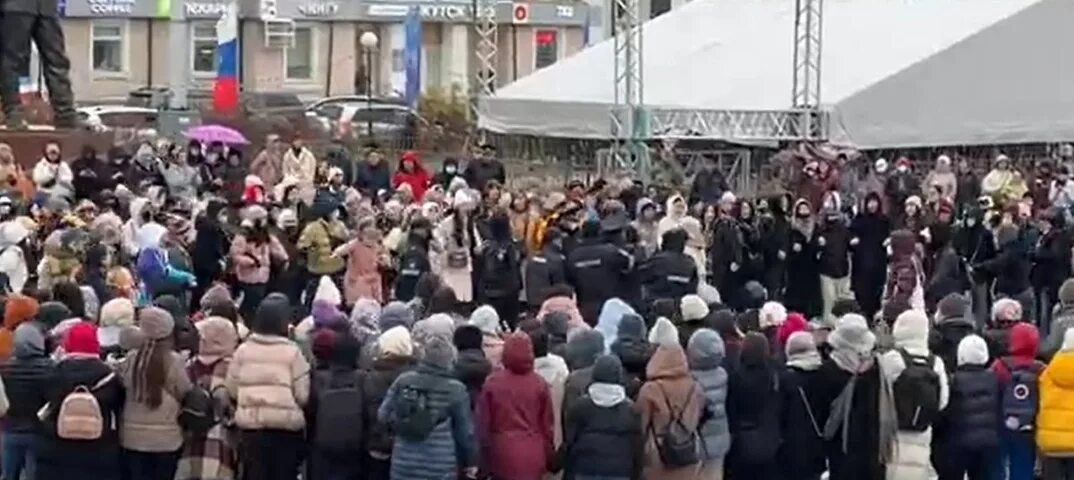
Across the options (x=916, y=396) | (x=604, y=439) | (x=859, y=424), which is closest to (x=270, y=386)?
(x=604, y=439)

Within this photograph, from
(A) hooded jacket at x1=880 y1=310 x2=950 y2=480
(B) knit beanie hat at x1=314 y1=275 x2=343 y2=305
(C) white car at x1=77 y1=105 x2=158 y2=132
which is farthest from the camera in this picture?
(C) white car at x1=77 y1=105 x2=158 y2=132

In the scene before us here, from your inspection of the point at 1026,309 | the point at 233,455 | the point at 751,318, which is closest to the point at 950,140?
the point at 1026,309

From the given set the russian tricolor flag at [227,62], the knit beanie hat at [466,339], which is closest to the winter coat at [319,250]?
the knit beanie hat at [466,339]

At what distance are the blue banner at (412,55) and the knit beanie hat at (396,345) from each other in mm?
36660

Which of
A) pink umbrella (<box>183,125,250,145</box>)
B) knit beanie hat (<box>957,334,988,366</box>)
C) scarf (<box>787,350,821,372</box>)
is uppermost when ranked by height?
pink umbrella (<box>183,125,250,145</box>)

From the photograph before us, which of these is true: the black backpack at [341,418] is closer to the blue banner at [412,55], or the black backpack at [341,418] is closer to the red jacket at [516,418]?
the red jacket at [516,418]

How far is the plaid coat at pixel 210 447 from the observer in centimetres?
1466

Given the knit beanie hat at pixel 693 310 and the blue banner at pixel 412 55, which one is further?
the blue banner at pixel 412 55

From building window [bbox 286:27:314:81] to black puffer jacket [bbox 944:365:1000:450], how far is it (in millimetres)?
48326

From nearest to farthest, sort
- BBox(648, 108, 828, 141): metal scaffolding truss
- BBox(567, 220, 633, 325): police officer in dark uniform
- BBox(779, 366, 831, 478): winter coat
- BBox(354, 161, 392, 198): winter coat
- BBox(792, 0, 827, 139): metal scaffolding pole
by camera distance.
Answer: BBox(779, 366, 831, 478): winter coat, BBox(567, 220, 633, 325): police officer in dark uniform, BBox(354, 161, 392, 198): winter coat, BBox(648, 108, 828, 141): metal scaffolding truss, BBox(792, 0, 827, 139): metal scaffolding pole

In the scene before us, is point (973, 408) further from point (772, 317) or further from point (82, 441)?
point (82, 441)

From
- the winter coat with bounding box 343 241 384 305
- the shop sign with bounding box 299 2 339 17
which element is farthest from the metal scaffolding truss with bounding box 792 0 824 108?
the shop sign with bounding box 299 2 339 17

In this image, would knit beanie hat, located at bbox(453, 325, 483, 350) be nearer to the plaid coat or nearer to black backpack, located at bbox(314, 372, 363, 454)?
black backpack, located at bbox(314, 372, 363, 454)

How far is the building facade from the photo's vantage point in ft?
197
